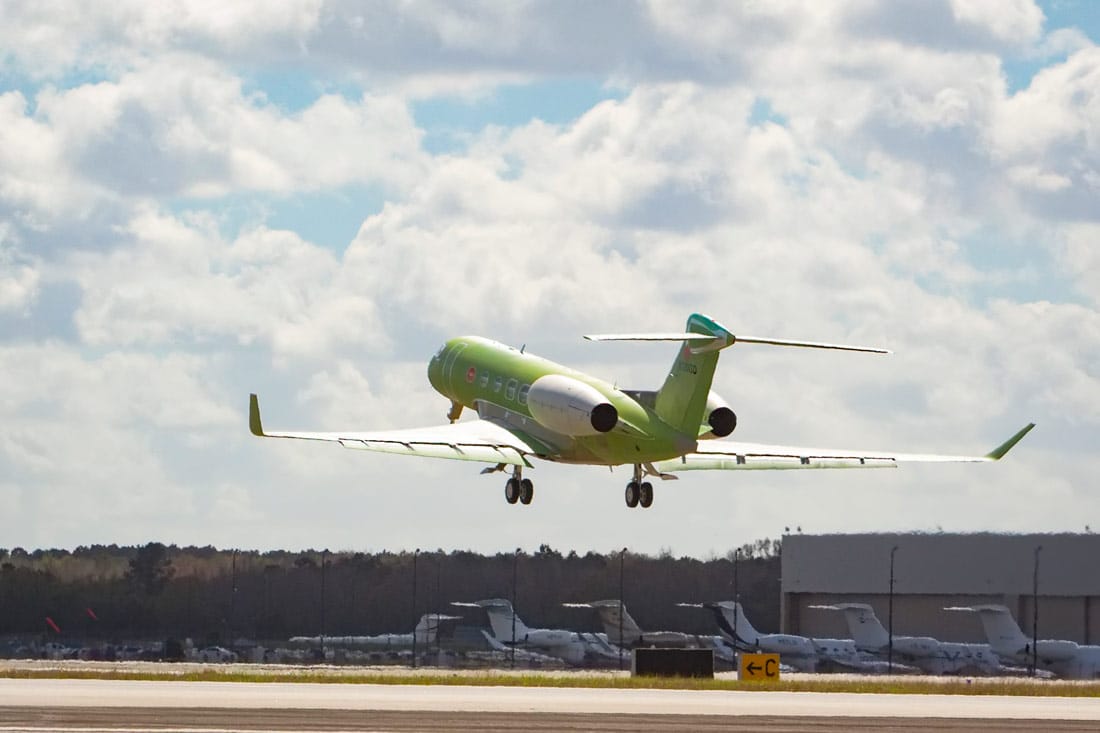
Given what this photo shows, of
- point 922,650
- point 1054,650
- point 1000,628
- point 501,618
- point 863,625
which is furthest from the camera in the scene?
point 501,618

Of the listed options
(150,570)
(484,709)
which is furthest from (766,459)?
(150,570)

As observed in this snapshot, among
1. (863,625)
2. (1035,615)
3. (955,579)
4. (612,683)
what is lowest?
(612,683)

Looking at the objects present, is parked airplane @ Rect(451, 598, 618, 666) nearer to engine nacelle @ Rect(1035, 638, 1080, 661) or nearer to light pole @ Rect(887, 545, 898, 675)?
light pole @ Rect(887, 545, 898, 675)

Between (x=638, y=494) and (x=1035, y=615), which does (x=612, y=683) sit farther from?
(x=1035, y=615)

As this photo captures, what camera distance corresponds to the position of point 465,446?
237 feet

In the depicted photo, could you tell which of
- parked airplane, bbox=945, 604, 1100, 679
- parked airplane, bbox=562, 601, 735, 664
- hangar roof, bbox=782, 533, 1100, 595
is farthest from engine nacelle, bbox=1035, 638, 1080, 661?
parked airplane, bbox=562, 601, 735, 664

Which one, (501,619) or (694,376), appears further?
(501,619)

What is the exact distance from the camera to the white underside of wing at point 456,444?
236 feet

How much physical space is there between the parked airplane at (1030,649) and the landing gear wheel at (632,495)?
38.3m

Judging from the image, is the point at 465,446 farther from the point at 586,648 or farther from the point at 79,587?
the point at 79,587

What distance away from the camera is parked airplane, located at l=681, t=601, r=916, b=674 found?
106375 mm

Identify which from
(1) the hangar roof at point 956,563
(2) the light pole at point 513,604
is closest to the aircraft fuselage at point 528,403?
(2) the light pole at point 513,604

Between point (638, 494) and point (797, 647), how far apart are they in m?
42.7

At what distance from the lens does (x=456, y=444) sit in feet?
237
